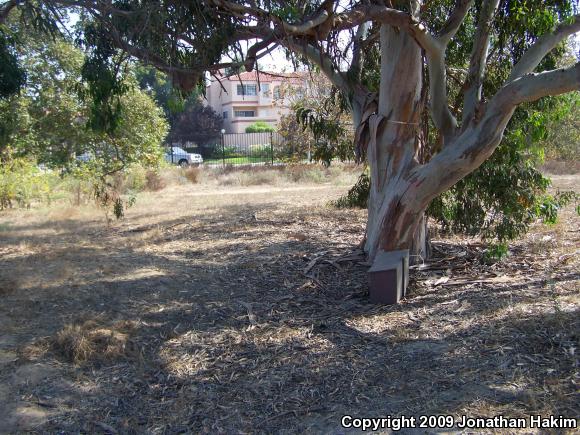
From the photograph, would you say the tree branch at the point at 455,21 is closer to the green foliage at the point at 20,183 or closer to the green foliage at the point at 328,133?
the green foliage at the point at 328,133

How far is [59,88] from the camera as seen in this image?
16.4 m

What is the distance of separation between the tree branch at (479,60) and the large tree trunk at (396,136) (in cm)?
67

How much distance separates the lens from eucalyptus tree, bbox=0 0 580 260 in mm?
6195

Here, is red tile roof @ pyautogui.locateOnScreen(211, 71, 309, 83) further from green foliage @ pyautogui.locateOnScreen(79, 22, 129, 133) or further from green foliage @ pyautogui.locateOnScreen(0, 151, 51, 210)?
green foliage @ pyautogui.locateOnScreen(0, 151, 51, 210)

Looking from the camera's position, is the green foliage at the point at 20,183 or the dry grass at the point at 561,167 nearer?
the green foliage at the point at 20,183

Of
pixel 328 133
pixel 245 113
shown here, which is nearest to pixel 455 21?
pixel 328 133

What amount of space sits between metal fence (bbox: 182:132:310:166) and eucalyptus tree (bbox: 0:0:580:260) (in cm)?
1494

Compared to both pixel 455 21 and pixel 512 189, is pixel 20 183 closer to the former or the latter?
pixel 455 21

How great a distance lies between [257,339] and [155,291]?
76.5 inches

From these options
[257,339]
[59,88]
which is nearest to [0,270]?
[257,339]

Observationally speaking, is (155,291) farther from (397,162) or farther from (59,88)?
(59,88)

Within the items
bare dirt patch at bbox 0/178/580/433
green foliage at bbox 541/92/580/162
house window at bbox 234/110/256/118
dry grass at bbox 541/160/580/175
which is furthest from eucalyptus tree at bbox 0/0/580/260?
house window at bbox 234/110/256/118

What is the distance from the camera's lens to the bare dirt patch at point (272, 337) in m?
4.36

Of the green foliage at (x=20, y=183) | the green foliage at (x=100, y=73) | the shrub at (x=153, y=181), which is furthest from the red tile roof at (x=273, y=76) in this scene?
the green foliage at (x=20, y=183)
